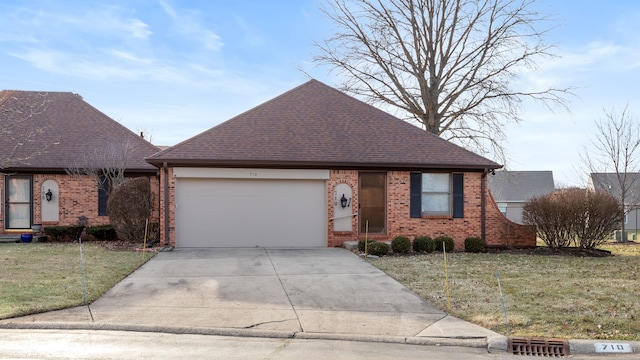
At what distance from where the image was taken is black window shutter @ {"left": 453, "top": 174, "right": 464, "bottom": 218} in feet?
58.2

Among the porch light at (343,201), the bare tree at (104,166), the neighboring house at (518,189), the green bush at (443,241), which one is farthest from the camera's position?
the neighboring house at (518,189)

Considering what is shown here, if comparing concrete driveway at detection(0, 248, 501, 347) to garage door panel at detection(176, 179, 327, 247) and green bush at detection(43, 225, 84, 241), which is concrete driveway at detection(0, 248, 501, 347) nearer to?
garage door panel at detection(176, 179, 327, 247)

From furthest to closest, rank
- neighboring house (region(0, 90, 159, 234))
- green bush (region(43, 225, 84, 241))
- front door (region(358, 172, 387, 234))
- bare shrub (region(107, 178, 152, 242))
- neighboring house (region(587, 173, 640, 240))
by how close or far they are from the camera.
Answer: neighboring house (region(587, 173, 640, 240)) → neighboring house (region(0, 90, 159, 234)) → green bush (region(43, 225, 84, 241)) → front door (region(358, 172, 387, 234)) → bare shrub (region(107, 178, 152, 242))

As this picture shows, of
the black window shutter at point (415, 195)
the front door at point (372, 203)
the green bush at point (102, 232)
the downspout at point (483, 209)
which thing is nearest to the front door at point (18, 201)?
the green bush at point (102, 232)

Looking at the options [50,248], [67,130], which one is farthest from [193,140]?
[67,130]

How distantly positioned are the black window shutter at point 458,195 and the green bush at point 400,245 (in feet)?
8.11

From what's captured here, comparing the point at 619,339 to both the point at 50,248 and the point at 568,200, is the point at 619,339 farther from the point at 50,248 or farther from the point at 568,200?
the point at 50,248

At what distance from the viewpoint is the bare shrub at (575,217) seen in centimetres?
1691

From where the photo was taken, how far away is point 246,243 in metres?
17.0

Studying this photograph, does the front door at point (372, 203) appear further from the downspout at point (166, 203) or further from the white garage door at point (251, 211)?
the downspout at point (166, 203)

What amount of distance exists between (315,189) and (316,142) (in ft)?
5.30

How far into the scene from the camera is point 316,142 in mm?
17812

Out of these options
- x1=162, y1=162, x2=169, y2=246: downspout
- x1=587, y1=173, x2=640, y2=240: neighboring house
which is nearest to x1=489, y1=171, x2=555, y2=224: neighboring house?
x1=587, y1=173, x2=640, y2=240: neighboring house

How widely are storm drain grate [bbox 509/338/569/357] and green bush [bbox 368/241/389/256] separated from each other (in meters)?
8.25
